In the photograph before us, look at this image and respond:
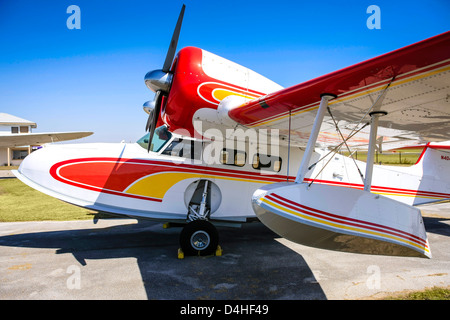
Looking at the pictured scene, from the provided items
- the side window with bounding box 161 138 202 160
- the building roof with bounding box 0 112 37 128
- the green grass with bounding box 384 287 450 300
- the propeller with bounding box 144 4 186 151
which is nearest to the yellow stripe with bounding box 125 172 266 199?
the side window with bounding box 161 138 202 160

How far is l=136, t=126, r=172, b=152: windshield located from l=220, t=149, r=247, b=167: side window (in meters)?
1.20

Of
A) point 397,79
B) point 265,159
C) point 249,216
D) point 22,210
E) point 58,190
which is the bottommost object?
point 22,210

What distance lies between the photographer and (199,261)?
4.95 m

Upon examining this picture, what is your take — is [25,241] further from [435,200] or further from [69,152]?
[435,200]

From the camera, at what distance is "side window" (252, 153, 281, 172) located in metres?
6.17

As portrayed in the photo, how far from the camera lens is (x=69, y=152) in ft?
18.1

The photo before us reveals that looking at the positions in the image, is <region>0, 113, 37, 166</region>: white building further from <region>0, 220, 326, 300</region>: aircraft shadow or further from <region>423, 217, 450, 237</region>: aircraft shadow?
<region>423, 217, 450, 237</region>: aircraft shadow

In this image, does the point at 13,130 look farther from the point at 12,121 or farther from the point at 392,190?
the point at 392,190

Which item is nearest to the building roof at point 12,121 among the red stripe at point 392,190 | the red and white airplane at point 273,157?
the red and white airplane at point 273,157

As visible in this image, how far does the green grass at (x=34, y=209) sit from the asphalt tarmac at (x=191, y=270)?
197cm

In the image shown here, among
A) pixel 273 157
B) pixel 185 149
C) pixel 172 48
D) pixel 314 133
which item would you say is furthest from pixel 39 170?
pixel 314 133
